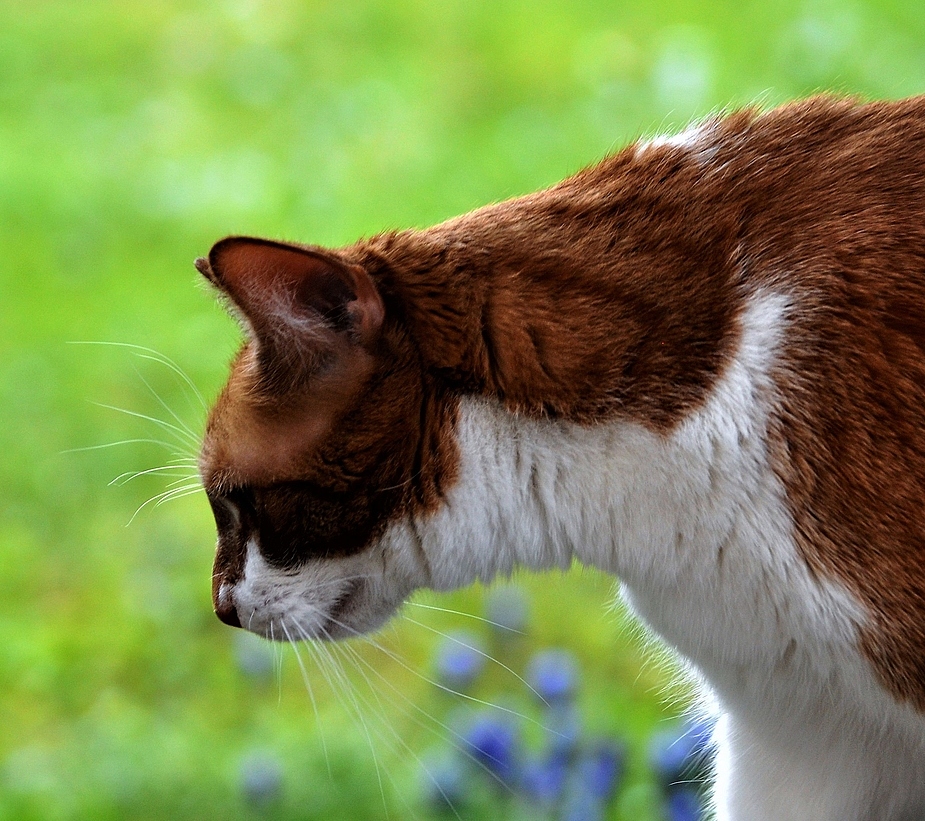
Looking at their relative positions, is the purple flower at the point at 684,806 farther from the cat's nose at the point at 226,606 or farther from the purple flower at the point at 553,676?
the cat's nose at the point at 226,606

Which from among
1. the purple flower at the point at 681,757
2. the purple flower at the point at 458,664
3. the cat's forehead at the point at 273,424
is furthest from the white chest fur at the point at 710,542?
the purple flower at the point at 458,664

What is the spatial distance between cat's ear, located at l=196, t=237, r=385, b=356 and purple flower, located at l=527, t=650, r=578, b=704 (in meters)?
0.78

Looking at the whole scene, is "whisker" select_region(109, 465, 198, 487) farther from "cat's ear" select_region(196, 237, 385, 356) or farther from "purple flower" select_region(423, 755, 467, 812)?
"purple flower" select_region(423, 755, 467, 812)

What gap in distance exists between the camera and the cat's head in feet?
3.67

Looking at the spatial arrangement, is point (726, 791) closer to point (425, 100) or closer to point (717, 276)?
point (717, 276)

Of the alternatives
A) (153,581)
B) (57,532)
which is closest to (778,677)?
(153,581)

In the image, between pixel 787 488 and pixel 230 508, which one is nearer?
pixel 787 488

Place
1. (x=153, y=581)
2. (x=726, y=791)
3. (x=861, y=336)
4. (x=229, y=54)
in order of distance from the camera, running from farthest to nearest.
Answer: (x=229, y=54) < (x=153, y=581) < (x=726, y=791) < (x=861, y=336)

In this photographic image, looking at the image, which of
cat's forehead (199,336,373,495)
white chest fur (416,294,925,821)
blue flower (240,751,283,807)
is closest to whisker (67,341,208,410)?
cat's forehead (199,336,373,495)

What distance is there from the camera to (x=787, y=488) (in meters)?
1.09

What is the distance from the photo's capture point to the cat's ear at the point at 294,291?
1.08 metres

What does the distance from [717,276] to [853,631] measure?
0.30 metres

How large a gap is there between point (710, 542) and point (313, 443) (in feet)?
1.14

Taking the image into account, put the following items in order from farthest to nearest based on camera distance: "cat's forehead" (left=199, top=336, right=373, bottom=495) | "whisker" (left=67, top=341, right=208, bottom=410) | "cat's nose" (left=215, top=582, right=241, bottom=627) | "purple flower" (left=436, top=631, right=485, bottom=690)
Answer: "purple flower" (left=436, top=631, right=485, bottom=690)
"whisker" (left=67, top=341, right=208, bottom=410)
"cat's nose" (left=215, top=582, right=241, bottom=627)
"cat's forehead" (left=199, top=336, right=373, bottom=495)
